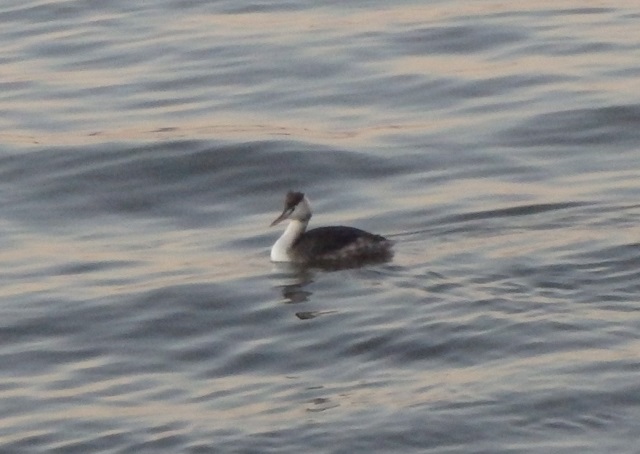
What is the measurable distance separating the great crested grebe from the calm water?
6.0 inches

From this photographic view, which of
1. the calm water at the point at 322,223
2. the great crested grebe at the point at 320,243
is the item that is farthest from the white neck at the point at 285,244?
the calm water at the point at 322,223

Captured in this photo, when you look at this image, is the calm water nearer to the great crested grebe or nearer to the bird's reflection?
the bird's reflection

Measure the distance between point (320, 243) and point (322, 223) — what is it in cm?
149

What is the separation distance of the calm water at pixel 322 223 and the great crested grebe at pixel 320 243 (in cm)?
15

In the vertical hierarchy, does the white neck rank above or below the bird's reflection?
above

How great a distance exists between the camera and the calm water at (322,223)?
1152cm

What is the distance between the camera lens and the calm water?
1152 cm

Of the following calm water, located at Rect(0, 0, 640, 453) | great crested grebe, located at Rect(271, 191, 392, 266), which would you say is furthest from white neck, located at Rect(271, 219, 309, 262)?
calm water, located at Rect(0, 0, 640, 453)

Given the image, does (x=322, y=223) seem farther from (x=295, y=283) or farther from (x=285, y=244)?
(x=295, y=283)

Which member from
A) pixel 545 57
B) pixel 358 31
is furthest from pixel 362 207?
pixel 358 31

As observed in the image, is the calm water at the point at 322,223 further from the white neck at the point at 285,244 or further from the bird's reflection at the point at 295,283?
the white neck at the point at 285,244

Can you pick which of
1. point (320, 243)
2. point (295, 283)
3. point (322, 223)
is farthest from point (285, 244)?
point (322, 223)

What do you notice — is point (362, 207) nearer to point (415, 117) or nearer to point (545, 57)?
point (415, 117)

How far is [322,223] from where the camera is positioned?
16.8m
